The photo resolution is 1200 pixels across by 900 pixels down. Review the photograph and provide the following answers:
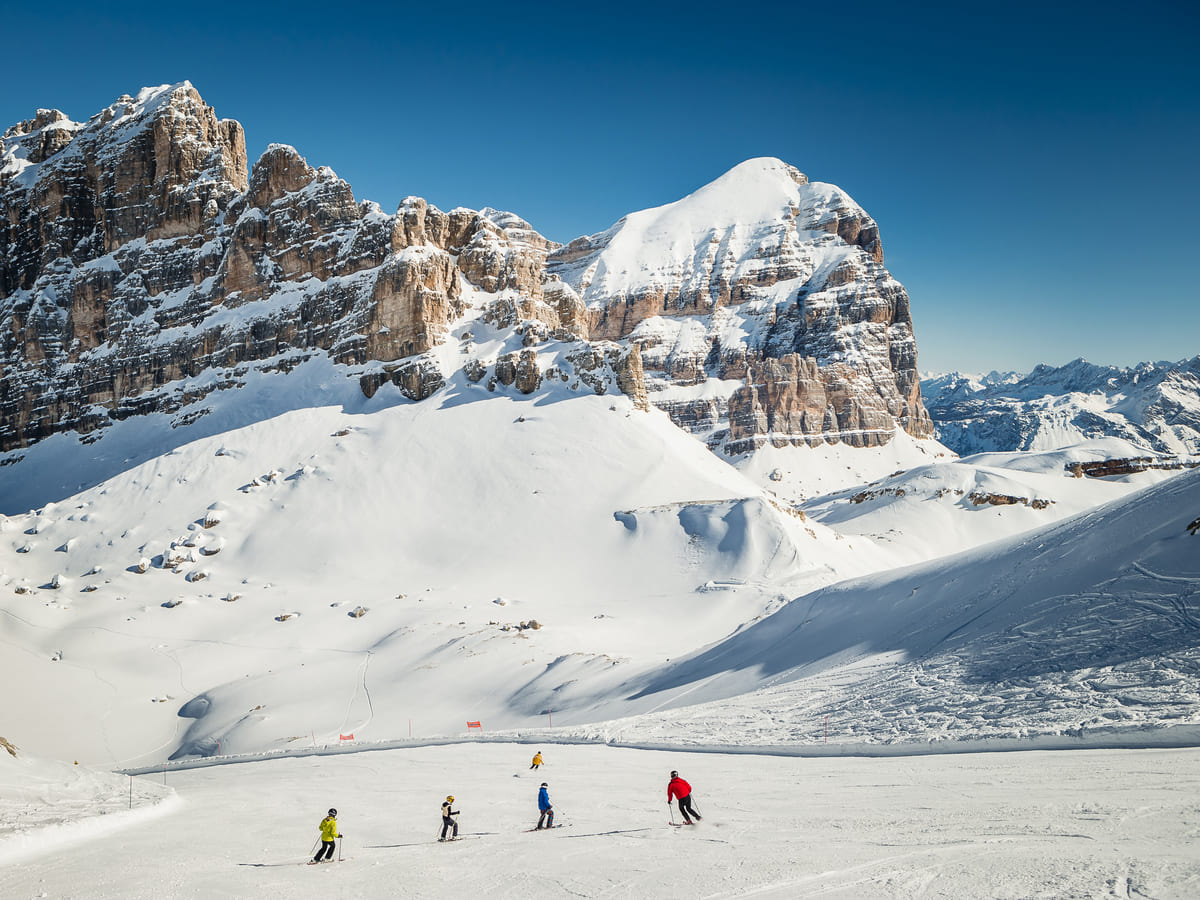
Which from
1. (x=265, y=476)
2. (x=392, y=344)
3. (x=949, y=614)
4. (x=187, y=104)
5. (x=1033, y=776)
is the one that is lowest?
(x=1033, y=776)

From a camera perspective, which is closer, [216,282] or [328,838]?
[328,838]

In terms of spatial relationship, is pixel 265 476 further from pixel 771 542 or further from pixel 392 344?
pixel 771 542

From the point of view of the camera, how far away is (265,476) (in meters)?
70.4

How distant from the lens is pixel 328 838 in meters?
13.6

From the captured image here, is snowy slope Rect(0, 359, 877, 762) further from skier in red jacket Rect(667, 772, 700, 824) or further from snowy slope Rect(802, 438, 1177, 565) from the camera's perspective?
skier in red jacket Rect(667, 772, 700, 824)

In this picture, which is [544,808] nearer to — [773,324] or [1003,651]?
[1003,651]

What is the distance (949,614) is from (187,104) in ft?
386

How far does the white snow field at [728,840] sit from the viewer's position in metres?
9.73

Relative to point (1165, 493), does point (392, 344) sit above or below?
above

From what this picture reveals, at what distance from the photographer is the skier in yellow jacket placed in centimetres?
1359

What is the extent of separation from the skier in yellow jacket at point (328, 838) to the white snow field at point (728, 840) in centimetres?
37

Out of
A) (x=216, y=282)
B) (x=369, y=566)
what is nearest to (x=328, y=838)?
(x=369, y=566)

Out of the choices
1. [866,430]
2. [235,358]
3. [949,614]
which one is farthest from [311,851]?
[866,430]

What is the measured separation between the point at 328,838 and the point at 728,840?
23.3ft
